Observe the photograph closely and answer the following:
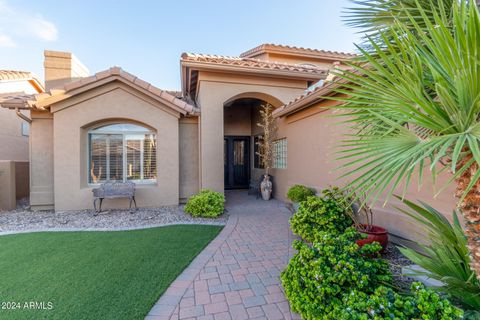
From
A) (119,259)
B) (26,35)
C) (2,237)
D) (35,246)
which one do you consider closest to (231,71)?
(119,259)

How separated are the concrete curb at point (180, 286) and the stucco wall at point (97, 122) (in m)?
4.18

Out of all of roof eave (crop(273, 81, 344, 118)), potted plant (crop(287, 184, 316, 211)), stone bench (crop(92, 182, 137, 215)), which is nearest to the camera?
roof eave (crop(273, 81, 344, 118))

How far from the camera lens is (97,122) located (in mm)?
8469

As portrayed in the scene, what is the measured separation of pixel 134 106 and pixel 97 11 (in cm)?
581

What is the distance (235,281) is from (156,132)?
678cm

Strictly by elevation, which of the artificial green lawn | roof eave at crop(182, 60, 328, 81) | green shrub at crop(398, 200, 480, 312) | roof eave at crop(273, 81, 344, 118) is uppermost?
roof eave at crop(182, 60, 328, 81)

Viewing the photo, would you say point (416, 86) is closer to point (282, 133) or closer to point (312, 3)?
point (282, 133)

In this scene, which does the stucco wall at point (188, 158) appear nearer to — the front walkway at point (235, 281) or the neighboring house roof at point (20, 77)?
the front walkway at point (235, 281)

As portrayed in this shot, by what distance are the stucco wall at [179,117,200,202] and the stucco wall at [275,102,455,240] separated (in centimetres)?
378

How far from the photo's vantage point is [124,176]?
8.88 metres

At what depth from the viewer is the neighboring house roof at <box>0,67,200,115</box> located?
24.8 feet

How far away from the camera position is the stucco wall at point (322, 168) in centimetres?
425

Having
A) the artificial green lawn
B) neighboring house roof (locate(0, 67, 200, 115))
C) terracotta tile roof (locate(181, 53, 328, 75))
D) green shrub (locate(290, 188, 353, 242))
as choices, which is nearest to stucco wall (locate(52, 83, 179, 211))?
neighboring house roof (locate(0, 67, 200, 115))

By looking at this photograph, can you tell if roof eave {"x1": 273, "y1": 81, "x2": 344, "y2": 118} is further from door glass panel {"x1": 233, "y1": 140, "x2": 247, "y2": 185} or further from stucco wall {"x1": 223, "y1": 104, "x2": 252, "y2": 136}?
door glass panel {"x1": 233, "y1": 140, "x2": 247, "y2": 185}
